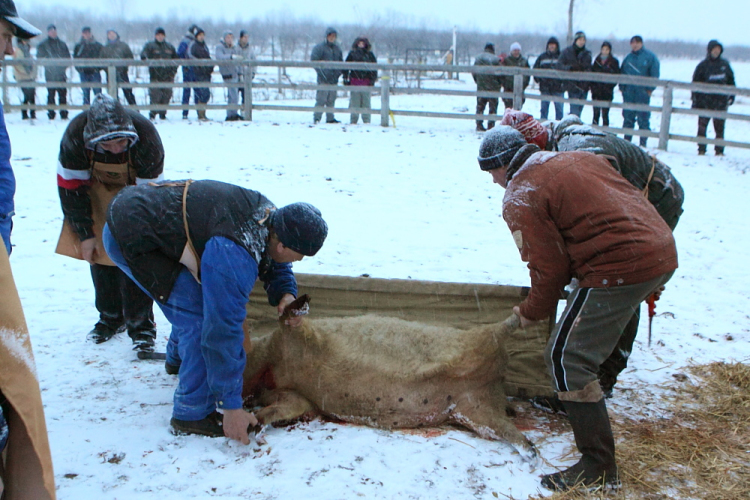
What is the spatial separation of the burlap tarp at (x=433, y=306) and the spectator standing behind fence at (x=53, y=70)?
10.8 metres

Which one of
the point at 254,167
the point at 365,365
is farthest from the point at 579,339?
the point at 254,167

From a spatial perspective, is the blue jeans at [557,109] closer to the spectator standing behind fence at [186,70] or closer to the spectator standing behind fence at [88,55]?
the spectator standing behind fence at [186,70]

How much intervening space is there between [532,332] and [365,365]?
1.04 metres

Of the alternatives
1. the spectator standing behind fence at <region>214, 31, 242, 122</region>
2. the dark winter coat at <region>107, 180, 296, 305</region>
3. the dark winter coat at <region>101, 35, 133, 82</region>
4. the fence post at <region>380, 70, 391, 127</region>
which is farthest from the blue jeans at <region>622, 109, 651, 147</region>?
the dark winter coat at <region>101, 35, 133, 82</region>

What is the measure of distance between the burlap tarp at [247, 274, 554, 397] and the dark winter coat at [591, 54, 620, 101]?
8.83 meters

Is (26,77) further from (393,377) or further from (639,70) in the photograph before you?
(393,377)

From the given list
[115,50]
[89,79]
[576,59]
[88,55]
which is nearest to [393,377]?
[576,59]

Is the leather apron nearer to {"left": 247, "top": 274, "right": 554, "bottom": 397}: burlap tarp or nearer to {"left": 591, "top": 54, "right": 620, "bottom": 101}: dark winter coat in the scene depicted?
{"left": 247, "top": 274, "right": 554, "bottom": 397}: burlap tarp

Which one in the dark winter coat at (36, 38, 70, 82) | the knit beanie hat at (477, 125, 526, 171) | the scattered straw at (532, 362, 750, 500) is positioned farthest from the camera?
the dark winter coat at (36, 38, 70, 82)

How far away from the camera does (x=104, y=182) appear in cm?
407

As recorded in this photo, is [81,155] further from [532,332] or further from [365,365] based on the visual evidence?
[532,332]

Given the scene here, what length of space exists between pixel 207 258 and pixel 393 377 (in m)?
1.18

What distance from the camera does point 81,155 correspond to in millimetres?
3885

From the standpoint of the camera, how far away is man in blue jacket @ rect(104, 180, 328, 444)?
2723mm
